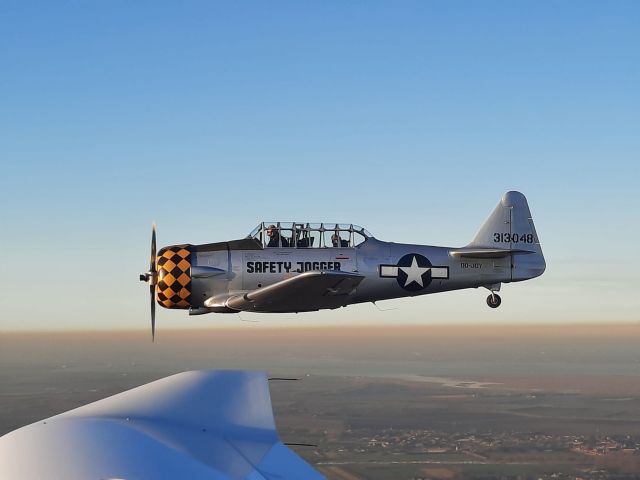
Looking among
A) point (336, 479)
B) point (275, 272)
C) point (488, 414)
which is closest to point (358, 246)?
point (275, 272)

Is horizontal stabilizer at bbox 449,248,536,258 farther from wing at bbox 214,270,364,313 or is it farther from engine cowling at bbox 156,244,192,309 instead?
engine cowling at bbox 156,244,192,309

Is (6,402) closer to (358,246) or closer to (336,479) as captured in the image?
(336,479)

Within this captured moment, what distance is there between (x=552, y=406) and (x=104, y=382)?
92818mm

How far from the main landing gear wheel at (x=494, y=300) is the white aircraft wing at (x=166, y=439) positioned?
13.8 metres

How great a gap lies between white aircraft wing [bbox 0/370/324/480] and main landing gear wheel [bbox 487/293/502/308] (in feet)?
45.3

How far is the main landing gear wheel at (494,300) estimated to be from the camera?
65.7ft

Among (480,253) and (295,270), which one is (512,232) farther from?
(295,270)

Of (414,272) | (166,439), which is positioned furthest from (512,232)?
(166,439)

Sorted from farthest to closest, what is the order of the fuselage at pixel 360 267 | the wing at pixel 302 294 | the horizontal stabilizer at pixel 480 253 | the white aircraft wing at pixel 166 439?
the horizontal stabilizer at pixel 480 253, the fuselage at pixel 360 267, the wing at pixel 302 294, the white aircraft wing at pixel 166 439

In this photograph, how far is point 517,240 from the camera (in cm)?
2088

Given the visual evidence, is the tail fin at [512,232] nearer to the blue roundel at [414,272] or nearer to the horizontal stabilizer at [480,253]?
the horizontal stabilizer at [480,253]

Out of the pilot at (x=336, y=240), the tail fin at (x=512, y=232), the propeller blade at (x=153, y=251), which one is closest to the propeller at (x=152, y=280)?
the propeller blade at (x=153, y=251)

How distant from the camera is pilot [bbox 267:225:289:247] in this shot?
60.4 ft

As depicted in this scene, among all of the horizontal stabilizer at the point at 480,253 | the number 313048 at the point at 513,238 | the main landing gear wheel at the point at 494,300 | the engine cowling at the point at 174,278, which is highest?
the number 313048 at the point at 513,238
